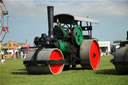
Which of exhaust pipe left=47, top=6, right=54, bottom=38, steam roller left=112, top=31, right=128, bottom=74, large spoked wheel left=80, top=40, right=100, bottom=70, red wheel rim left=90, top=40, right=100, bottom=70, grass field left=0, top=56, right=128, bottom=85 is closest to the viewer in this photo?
grass field left=0, top=56, right=128, bottom=85

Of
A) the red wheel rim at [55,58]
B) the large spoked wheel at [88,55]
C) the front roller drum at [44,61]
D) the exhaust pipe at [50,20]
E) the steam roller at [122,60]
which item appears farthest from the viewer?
the large spoked wheel at [88,55]

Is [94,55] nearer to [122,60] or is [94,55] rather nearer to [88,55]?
[88,55]

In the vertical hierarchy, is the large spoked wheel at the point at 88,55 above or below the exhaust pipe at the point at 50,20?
below

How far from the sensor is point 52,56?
11328 mm

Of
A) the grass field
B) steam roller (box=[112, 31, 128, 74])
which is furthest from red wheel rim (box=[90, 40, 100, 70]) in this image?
steam roller (box=[112, 31, 128, 74])

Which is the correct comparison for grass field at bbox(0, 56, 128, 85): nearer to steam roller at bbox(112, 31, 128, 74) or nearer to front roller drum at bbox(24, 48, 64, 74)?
steam roller at bbox(112, 31, 128, 74)

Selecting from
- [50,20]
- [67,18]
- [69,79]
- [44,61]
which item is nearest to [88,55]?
[67,18]

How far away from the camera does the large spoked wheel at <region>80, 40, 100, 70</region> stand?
13242 millimetres

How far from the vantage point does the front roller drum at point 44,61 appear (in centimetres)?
1097

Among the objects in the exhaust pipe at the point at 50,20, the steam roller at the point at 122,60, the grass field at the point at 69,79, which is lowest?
the grass field at the point at 69,79

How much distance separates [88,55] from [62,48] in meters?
1.30

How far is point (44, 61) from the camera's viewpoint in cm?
1090

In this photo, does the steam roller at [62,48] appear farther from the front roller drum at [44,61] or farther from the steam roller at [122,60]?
the steam roller at [122,60]

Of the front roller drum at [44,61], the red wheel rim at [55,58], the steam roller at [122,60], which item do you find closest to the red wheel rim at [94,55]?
the red wheel rim at [55,58]
